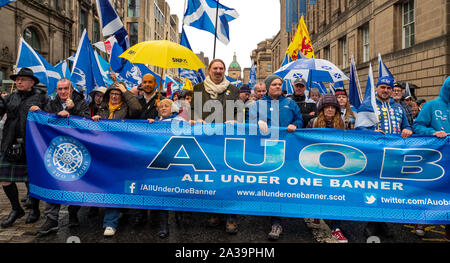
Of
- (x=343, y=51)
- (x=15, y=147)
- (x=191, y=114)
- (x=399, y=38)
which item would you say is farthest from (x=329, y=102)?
(x=343, y=51)

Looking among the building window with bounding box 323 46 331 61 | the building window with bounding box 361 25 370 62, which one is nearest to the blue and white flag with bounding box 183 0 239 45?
the building window with bounding box 361 25 370 62

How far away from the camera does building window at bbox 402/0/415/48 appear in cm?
1466

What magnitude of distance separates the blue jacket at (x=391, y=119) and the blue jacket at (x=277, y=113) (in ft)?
3.93

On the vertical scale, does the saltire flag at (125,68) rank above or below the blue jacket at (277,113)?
above

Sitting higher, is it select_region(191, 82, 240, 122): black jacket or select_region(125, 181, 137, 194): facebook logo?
select_region(191, 82, 240, 122): black jacket

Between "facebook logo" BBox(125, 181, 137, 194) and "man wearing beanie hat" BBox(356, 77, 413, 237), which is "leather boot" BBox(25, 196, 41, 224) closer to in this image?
"facebook logo" BBox(125, 181, 137, 194)

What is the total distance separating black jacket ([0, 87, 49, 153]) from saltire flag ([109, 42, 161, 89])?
425cm

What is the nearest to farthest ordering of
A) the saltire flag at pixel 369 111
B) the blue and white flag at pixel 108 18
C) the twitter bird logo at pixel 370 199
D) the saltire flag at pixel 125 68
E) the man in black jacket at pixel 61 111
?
the twitter bird logo at pixel 370 199 → the man in black jacket at pixel 61 111 → the saltire flag at pixel 369 111 → the blue and white flag at pixel 108 18 → the saltire flag at pixel 125 68

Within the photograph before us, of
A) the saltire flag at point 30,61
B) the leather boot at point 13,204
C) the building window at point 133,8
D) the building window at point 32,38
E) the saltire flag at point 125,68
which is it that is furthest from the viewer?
the building window at point 133,8

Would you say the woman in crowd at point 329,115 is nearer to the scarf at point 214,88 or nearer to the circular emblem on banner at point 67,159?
the scarf at point 214,88

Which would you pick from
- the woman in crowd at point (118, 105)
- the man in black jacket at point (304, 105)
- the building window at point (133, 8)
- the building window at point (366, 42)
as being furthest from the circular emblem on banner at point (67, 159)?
the building window at point (133, 8)

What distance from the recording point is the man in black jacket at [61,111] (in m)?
3.89

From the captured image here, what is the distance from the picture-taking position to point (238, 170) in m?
3.86

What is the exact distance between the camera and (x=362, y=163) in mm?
3771
